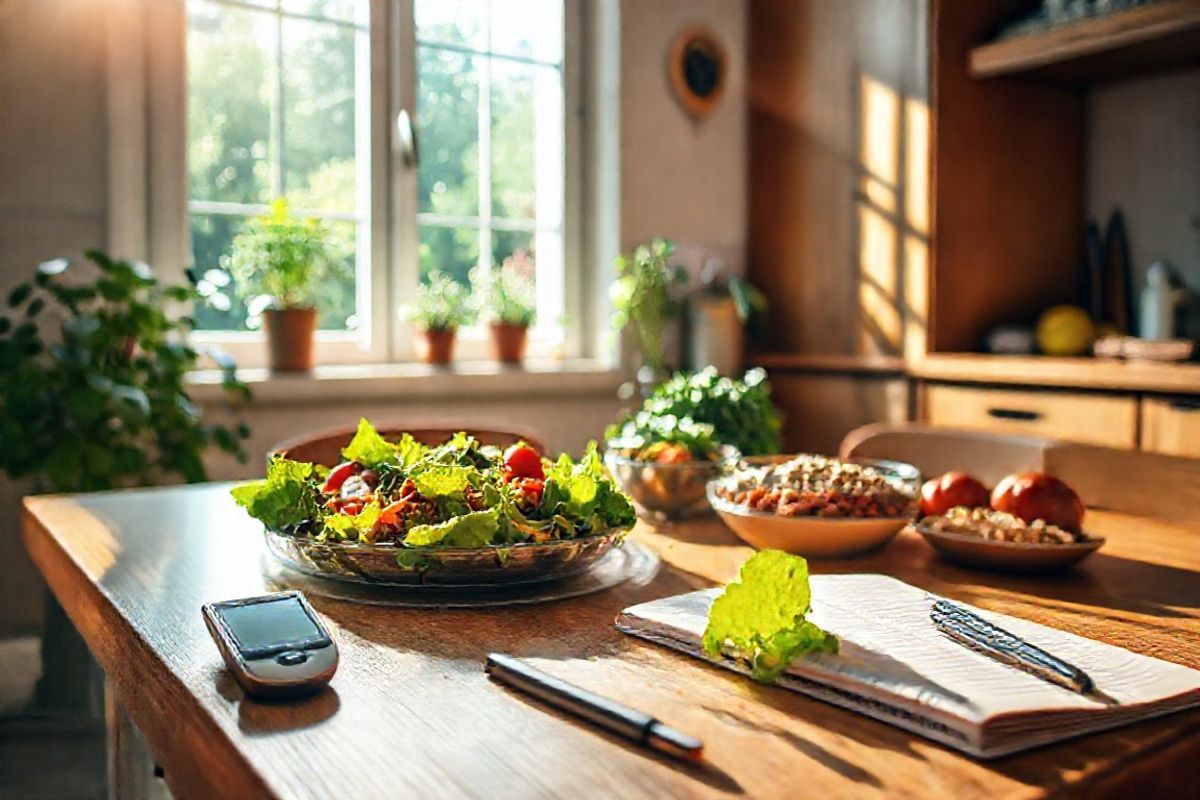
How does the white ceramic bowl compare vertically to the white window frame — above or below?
below

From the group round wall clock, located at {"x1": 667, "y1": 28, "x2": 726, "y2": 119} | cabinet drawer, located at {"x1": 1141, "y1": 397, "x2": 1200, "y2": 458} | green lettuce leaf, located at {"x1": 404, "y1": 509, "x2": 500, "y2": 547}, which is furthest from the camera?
round wall clock, located at {"x1": 667, "y1": 28, "x2": 726, "y2": 119}

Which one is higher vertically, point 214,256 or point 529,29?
point 529,29

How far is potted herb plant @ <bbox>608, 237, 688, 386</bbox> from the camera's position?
3328mm

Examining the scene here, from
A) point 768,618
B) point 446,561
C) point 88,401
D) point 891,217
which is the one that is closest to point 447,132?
point 891,217

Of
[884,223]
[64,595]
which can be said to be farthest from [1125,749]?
[884,223]

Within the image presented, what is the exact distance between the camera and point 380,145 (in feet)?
10.3

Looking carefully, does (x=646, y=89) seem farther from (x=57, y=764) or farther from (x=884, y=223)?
(x=57, y=764)

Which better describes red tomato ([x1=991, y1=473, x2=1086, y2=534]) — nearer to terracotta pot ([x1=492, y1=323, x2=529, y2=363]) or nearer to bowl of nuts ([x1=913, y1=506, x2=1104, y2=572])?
bowl of nuts ([x1=913, y1=506, x2=1104, y2=572])

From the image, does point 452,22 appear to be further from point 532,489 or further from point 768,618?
point 768,618

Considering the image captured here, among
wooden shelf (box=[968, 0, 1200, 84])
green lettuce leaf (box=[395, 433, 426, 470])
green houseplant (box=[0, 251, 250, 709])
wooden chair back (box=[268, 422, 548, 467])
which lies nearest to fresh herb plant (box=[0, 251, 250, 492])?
green houseplant (box=[0, 251, 250, 709])

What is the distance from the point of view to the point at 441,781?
0.58m

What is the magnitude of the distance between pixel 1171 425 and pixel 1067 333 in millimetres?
561

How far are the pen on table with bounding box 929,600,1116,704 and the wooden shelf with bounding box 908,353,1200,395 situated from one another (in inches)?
77.3

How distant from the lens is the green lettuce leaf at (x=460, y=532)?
3.01 ft
